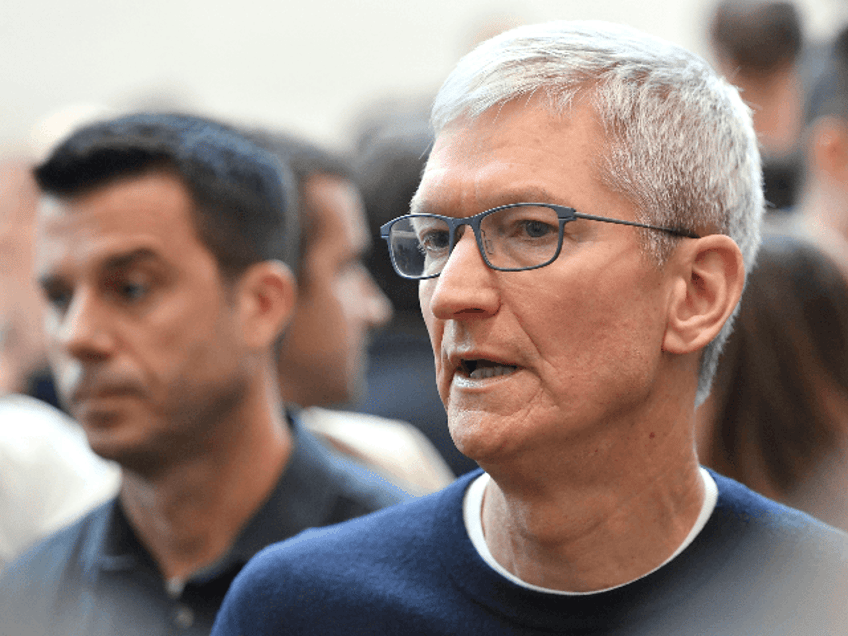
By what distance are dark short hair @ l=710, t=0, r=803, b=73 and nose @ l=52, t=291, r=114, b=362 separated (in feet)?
9.89

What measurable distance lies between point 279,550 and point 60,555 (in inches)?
37.8

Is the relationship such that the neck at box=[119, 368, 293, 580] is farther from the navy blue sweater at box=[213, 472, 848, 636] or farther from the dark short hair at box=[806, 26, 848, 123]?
the dark short hair at box=[806, 26, 848, 123]

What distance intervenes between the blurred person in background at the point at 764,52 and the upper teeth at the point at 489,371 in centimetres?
304

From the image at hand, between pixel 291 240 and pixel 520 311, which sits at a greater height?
pixel 520 311

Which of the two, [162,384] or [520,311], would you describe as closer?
[520,311]

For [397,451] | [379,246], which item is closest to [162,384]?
[397,451]

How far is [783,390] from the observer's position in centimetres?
232

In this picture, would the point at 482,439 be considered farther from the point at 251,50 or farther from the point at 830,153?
the point at 251,50

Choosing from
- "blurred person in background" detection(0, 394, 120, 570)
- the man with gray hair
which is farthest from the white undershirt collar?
"blurred person in background" detection(0, 394, 120, 570)

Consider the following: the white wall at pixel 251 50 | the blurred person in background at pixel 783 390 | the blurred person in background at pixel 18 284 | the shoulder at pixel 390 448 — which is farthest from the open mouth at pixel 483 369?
the white wall at pixel 251 50

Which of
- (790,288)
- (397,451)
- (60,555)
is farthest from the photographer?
(397,451)

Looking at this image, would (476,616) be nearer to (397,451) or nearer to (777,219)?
(397,451)

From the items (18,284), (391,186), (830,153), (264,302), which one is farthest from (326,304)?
(830,153)

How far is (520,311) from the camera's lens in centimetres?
156
